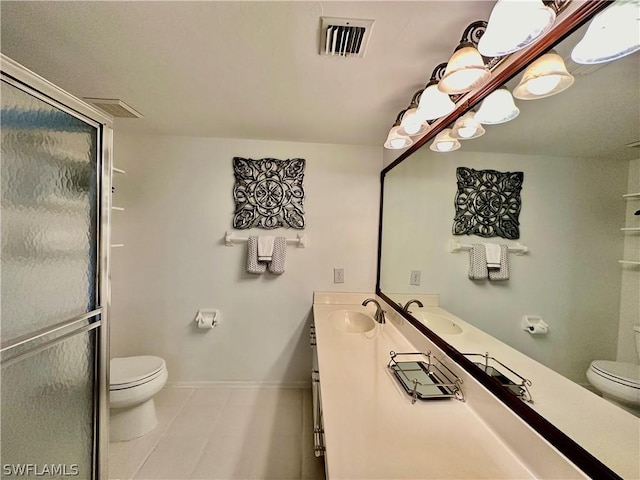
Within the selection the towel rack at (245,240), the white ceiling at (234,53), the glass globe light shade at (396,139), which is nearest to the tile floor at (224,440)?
the towel rack at (245,240)

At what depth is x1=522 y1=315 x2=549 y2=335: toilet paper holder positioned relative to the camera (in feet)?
2.64

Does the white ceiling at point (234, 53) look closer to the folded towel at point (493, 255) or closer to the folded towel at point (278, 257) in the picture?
the folded towel at point (493, 255)

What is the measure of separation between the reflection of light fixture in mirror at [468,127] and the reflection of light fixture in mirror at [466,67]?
240mm

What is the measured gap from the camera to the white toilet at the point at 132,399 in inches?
65.3

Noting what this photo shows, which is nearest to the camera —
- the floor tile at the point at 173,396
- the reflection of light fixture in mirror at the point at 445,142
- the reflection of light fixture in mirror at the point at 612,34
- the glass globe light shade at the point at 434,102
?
the reflection of light fixture in mirror at the point at 612,34

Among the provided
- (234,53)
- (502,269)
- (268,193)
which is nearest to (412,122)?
(502,269)

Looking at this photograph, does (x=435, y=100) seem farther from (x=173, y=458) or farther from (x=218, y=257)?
(x=173, y=458)

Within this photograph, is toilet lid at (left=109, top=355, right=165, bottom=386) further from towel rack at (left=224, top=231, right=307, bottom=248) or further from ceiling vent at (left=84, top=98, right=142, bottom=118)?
ceiling vent at (left=84, top=98, right=142, bottom=118)

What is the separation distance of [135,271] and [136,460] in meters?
1.38

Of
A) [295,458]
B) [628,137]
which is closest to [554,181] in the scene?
[628,137]

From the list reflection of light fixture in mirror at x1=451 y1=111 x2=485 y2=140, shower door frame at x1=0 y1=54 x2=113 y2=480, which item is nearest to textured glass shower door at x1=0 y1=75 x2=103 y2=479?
shower door frame at x1=0 y1=54 x2=113 y2=480

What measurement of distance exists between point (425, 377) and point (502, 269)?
581 millimetres

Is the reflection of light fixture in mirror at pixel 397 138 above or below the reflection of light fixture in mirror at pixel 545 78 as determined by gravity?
above

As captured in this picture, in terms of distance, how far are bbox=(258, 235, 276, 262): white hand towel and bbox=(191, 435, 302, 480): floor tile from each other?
1.28 m
